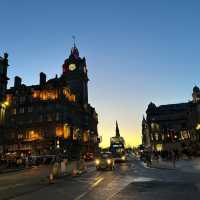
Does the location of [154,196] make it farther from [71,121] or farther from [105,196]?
[71,121]

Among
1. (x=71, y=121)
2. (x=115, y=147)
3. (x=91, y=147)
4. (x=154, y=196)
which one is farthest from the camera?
(x=91, y=147)

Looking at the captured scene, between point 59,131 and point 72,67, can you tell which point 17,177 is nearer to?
point 59,131

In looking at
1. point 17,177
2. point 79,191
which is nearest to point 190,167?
point 17,177

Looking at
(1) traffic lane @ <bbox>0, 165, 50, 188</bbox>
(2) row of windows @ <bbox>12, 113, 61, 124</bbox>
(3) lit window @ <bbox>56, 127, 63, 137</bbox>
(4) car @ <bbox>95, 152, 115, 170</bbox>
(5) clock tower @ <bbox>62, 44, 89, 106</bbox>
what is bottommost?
(1) traffic lane @ <bbox>0, 165, 50, 188</bbox>

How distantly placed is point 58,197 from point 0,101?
172 ft

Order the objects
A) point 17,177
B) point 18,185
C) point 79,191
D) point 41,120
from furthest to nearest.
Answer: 1. point 41,120
2. point 17,177
3. point 18,185
4. point 79,191

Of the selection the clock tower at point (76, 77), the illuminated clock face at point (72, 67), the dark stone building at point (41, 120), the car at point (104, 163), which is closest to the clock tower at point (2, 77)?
the dark stone building at point (41, 120)

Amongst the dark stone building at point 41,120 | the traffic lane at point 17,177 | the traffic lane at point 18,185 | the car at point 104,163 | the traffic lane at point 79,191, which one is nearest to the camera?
the traffic lane at point 79,191

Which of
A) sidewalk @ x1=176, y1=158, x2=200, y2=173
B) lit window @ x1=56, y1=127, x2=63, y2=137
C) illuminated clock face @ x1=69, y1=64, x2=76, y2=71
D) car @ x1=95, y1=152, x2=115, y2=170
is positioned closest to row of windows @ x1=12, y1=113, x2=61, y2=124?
lit window @ x1=56, y1=127, x2=63, y2=137

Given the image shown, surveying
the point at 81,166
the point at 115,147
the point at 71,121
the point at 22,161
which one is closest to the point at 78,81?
the point at 71,121

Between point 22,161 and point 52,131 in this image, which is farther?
point 52,131

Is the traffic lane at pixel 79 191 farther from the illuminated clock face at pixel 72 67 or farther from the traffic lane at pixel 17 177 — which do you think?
the illuminated clock face at pixel 72 67

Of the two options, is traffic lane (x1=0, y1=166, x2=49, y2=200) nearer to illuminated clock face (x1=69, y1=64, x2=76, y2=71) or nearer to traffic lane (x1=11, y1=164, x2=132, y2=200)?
traffic lane (x1=11, y1=164, x2=132, y2=200)

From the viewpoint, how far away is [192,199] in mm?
13359
